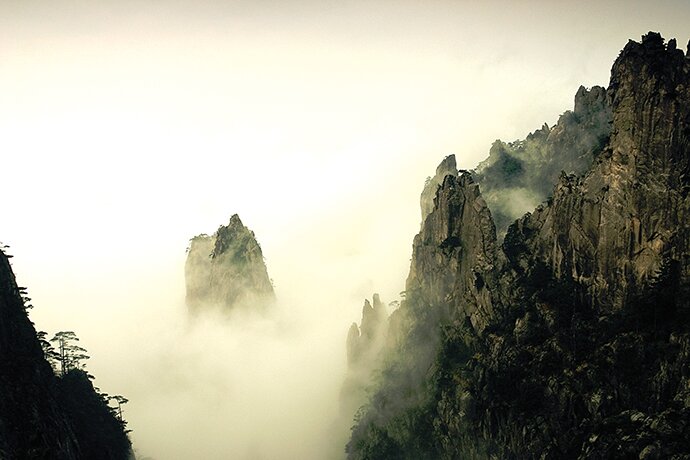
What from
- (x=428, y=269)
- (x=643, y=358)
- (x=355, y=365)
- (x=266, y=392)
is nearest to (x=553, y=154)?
(x=428, y=269)

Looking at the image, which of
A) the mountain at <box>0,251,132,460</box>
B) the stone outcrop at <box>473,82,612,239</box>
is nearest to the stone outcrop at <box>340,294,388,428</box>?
the stone outcrop at <box>473,82,612,239</box>

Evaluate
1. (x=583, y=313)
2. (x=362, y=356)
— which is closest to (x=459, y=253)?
(x=583, y=313)

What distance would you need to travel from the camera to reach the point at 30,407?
75375 mm

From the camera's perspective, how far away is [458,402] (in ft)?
342

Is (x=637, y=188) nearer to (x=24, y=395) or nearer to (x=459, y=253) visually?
(x=459, y=253)

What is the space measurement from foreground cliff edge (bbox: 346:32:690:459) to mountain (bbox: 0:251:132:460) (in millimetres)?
48885

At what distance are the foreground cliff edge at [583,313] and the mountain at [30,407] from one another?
160ft

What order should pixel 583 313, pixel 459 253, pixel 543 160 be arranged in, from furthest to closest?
pixel 543 160 < pixel 459 253 < pixel 583 313

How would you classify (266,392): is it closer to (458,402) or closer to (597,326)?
(458,402)

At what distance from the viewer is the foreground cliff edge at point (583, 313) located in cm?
8025

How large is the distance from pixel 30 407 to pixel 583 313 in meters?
67.7

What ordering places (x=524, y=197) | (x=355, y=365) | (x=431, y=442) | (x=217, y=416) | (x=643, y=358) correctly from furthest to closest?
(x=217, y=416) < (x=355, y=365) < (x=524, y=197) < (x=431, y=442) < (x=643, y=358)

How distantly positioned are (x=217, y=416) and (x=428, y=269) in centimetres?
→ 8648

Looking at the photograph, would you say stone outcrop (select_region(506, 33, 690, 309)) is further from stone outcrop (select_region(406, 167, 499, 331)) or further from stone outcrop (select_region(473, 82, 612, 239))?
stone outcrop (select_region(473, 82, 612, 239))
